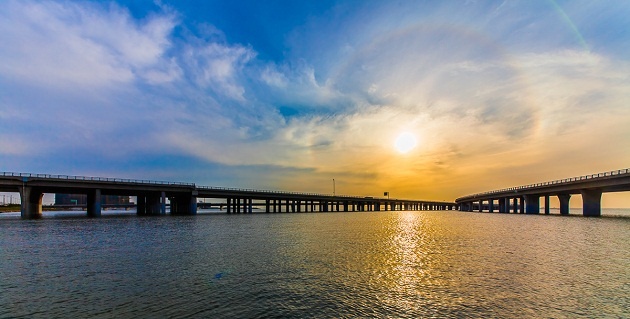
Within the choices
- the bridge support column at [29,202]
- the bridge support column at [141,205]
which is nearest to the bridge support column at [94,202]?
the bridge support column at [29,202]

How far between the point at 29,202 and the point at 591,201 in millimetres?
192462

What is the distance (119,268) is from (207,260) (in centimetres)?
654

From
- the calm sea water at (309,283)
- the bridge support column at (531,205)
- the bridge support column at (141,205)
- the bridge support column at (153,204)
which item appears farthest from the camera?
the bridge support column at (531,205)

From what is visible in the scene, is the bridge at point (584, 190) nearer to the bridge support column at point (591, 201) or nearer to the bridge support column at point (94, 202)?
the bridge support column at point (591, 201)

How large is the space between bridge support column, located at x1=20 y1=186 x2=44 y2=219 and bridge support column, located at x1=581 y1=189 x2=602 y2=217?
184837 millimetres

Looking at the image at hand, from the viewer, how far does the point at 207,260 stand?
27.7m

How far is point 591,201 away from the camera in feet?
389

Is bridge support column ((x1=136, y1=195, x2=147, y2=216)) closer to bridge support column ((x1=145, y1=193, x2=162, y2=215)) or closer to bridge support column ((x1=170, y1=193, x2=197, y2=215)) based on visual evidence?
bridge support column ((x1=145, y1=193, x2=162, y2=215))

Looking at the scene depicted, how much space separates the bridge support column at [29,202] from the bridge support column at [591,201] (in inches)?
7277

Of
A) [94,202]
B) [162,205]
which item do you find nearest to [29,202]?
[94,202]

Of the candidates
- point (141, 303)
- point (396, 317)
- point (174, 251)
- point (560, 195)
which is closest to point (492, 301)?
point (396, 317)

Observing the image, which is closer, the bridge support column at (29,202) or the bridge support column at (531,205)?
the bridge support column at (29,202)

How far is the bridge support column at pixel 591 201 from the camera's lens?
11669 cm

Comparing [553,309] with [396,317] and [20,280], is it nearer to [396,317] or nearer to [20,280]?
[396,317]
